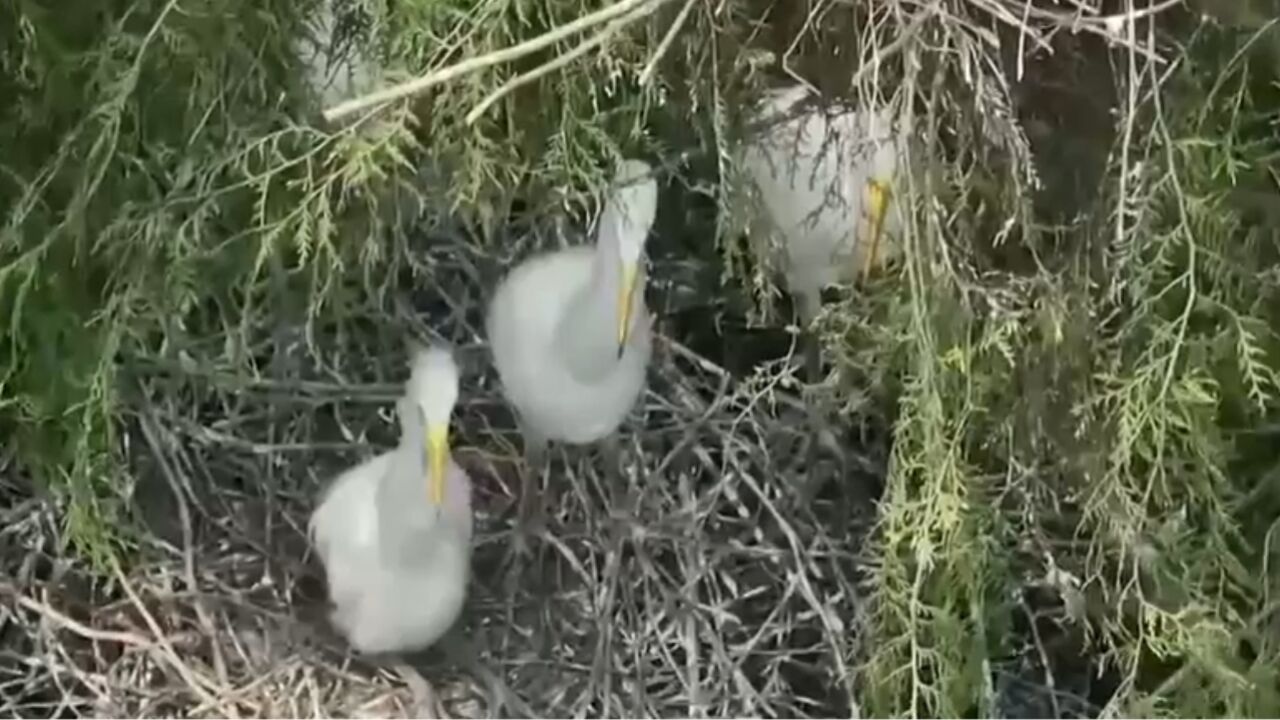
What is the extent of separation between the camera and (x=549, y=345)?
2.37ft

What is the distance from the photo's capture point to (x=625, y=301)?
0.70 metres

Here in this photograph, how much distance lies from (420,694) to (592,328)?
0.17m

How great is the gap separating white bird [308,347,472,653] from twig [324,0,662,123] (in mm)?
134

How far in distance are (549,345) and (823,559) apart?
0.46 feet

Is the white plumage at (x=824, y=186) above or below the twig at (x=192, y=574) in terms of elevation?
above

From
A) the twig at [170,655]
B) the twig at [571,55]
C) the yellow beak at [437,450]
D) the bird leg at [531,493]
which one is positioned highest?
the twig at [571,55]

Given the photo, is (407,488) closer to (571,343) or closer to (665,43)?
(571,343)

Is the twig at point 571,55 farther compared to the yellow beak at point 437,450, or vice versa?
the yellow beak at point 437,450

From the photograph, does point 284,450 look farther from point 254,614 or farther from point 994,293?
point 994,293

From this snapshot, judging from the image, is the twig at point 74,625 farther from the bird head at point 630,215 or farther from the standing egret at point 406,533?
the bird head at point 630,215

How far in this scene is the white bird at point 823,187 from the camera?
64cm

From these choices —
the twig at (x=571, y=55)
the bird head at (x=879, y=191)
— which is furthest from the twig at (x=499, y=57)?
the bird head at (x=879, y=191)

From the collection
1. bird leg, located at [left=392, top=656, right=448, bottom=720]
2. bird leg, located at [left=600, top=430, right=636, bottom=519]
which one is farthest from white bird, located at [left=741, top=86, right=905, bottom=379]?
bird leg, located at [left=392, top=656, right=448, bottom=720]

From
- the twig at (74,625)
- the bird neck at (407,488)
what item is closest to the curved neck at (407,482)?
→ the bird neck at (407,488)
